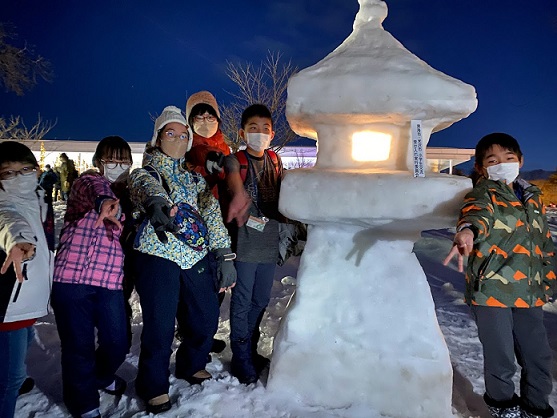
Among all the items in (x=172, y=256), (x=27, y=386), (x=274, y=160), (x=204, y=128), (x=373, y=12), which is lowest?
(x=27, y=386)

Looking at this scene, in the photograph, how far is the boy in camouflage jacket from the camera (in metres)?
2.42

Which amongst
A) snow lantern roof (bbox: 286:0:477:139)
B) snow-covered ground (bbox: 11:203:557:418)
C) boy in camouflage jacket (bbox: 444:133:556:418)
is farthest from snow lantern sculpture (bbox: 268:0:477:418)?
boy in camouflage jacket (bbox: 444:133:556:418)

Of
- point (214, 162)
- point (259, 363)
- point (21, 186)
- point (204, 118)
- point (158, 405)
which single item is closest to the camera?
point (21, 186)

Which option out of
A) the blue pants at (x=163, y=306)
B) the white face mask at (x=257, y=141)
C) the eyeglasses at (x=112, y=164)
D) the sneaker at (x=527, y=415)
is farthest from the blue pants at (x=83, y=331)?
the sneaker at (x=527, y=415)

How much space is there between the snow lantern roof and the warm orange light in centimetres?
13

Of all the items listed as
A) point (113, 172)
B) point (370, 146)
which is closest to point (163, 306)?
point (113, 172)

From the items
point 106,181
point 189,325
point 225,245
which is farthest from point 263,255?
point 106,181

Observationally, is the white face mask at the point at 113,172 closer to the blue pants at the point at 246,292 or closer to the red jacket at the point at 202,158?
the red jacket at the point at 202,158

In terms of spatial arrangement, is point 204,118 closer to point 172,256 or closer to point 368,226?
point 172,256

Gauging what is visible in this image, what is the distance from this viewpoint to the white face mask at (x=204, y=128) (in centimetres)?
328

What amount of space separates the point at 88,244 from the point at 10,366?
741mm

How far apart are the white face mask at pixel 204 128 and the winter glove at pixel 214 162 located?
0.49 metres

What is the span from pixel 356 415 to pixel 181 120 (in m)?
2.09

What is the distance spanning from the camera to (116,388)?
2.78m
